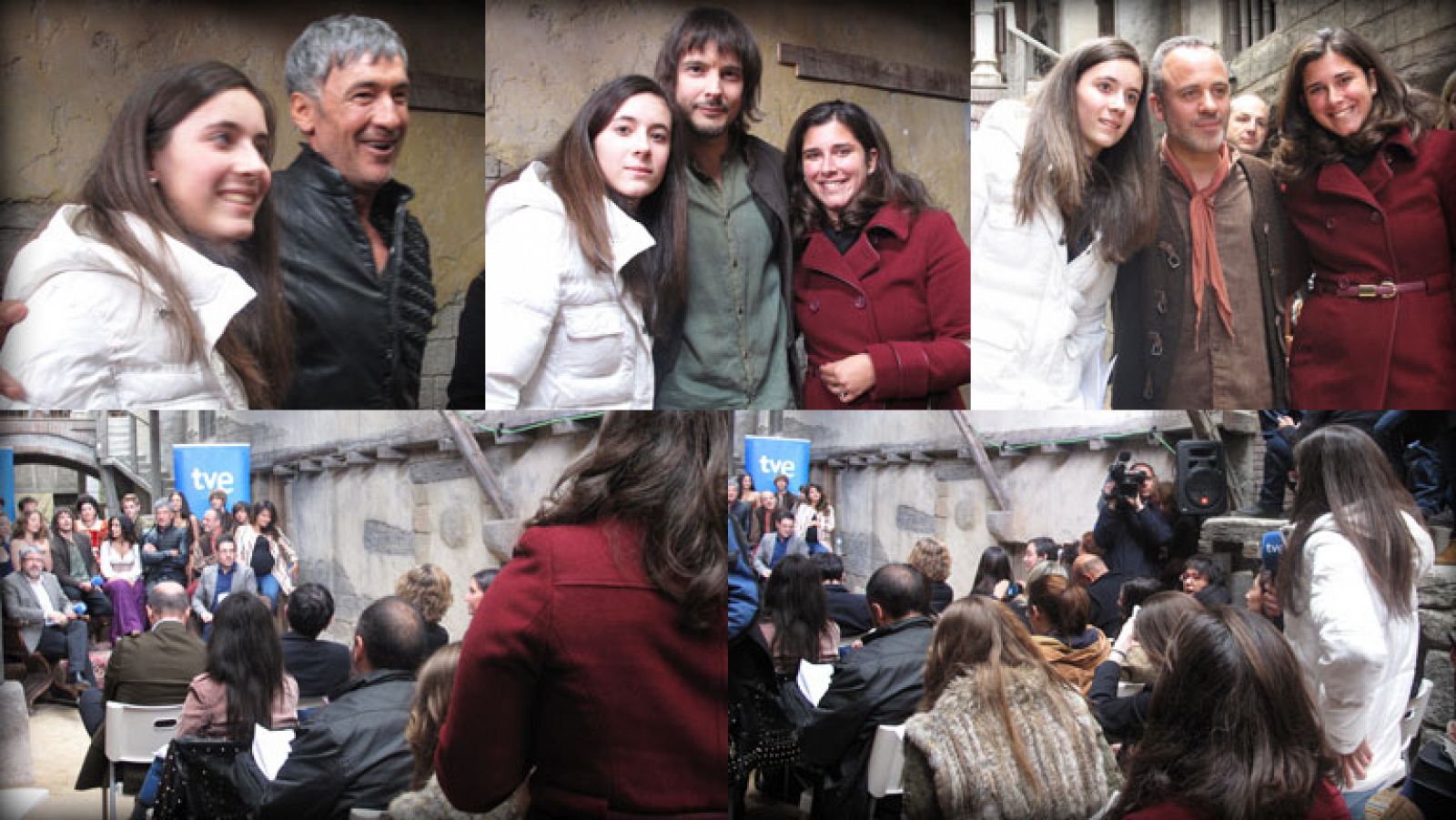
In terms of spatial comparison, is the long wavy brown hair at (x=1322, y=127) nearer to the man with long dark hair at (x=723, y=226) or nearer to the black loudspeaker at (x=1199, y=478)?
the black loudspeaker at (x=1199, y=478)

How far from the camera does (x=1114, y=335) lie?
383 cm

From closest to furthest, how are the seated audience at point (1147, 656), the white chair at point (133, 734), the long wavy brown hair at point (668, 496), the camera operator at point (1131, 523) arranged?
the long wavy brown hair at point (668, 496), the white chair at point (133, 734), the seated audience at point (1147, 656), the camera operator at point (1131, 523)

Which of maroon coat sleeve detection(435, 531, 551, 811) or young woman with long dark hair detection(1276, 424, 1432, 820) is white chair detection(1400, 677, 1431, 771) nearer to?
young woman with long dark hair detection(1276, 424, 1432, 820)

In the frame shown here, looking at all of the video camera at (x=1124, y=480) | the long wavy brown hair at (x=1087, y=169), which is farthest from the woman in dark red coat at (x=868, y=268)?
the video camera at (x=1124, y=480)

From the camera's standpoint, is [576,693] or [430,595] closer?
[576,693]

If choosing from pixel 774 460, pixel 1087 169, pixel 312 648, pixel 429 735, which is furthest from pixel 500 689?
pixel 1087 169

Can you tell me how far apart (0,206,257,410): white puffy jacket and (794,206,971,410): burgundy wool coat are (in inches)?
61.0

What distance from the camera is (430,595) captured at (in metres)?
3.52

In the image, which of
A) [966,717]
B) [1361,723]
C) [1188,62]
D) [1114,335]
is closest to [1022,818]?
[966,717]

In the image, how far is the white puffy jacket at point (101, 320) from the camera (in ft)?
10.9

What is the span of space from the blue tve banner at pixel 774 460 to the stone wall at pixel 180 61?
87cm

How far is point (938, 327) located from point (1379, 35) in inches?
61.6

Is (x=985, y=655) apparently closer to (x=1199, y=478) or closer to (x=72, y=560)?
(x=1199, y=478)

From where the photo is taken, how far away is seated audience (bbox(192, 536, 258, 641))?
137 inches
